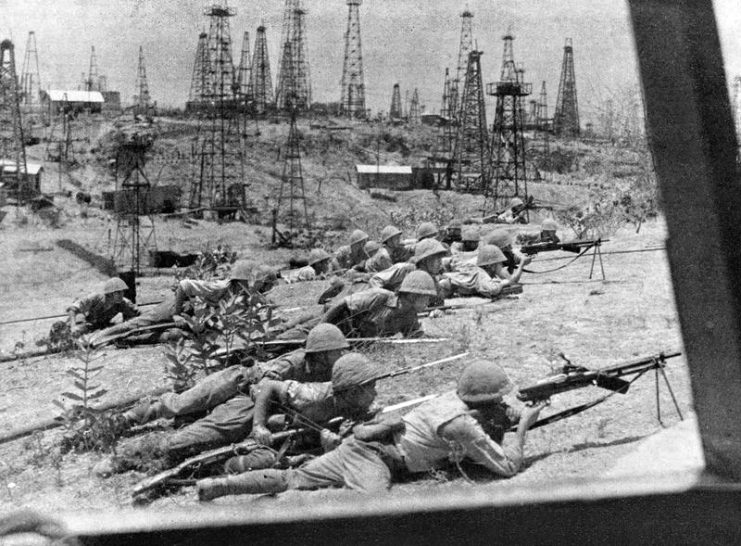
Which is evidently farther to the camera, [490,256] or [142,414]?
[490,256]

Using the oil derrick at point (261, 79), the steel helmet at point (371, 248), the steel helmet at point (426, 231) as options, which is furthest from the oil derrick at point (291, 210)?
the steel helmet at point (371, 248)

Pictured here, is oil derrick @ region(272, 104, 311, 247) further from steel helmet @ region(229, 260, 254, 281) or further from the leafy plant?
the leafy plant

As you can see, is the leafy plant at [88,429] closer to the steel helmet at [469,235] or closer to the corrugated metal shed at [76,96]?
the steel helmet at [469,235]

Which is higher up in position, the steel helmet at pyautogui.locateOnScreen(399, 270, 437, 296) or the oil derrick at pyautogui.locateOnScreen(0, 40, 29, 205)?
the oil derrick at pyautogui.locateOnScreen(0, 40, 29, 205)

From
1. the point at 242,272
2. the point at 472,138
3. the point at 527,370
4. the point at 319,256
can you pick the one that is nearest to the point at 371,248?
the point at 319,256

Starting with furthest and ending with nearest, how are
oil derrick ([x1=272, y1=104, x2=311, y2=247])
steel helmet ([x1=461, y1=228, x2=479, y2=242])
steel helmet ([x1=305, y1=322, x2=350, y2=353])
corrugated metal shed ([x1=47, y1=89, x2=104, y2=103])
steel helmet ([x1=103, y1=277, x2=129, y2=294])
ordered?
corrugated metal shed ([x1=47, y1=89, x2=104, y2=103]), oil derrick ([x1=272, y1=104, x2=311, y2=247]), steel helmet ([x1=461, y1=228, x2=479, y2=242]), steel helmet ([x1=103, y1=277, x2=129, y2=294]), steel helmet ([x1=305, y1=322, x2=350, y2=353])

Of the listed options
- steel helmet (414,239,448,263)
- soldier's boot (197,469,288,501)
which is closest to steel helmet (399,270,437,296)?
steel helmet (414,239,448,263)

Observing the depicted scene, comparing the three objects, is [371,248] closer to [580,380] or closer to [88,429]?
[88,429]
